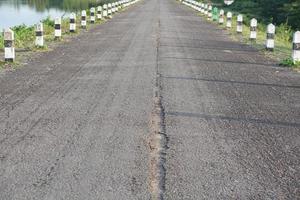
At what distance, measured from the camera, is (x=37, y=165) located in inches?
222

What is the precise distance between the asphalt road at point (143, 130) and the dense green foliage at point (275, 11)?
2773 cm

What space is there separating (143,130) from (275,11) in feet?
134

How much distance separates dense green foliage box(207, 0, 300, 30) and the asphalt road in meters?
27.7

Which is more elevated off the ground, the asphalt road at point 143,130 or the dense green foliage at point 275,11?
the dense green foliage at point 275,11

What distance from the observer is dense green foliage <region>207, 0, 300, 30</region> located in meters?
40.1

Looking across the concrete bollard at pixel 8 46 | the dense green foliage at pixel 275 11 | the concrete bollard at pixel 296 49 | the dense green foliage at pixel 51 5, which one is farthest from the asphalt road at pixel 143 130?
the dense green foliage at pixel 51 5

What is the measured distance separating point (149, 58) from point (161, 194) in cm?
1003

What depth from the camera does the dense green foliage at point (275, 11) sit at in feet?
131

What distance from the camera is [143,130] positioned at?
7.03m

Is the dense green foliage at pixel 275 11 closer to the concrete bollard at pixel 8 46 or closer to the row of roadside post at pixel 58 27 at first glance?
the row of roadside post at pixel 58 27

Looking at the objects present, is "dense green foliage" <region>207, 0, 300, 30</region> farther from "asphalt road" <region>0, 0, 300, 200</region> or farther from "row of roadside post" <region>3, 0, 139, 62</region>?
"asphalt road" <region>0, 0, 300, 200</region>

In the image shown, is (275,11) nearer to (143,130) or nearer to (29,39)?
(29,39)

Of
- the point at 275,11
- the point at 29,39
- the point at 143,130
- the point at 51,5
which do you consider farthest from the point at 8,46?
the point at 51,5

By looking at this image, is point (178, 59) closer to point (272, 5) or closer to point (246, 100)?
point (246, 100)
